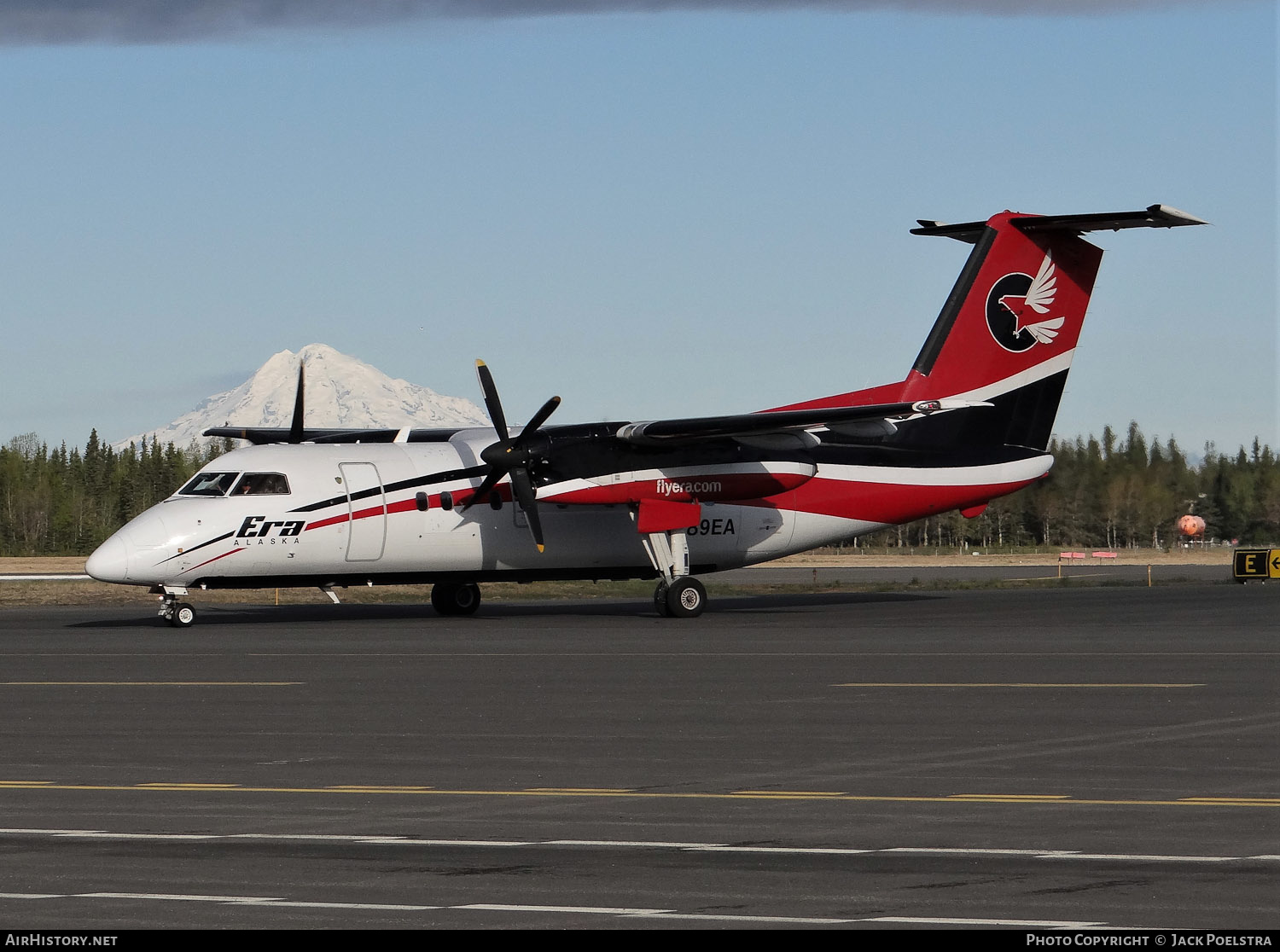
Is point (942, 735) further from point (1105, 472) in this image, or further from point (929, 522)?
point (929, 522)

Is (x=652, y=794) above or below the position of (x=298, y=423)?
below

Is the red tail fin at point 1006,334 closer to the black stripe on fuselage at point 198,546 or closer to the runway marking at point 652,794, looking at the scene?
the black stripe on fuselage at point 198,546

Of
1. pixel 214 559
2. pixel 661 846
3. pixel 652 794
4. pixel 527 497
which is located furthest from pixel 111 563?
pixel 661 846

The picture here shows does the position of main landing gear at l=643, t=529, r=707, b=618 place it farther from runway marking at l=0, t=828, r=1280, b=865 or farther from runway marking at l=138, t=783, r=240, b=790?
runway marking at l=0, t=828, r=1280, b=865

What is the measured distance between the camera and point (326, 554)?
31.1 metres

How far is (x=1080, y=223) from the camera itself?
3488 cm

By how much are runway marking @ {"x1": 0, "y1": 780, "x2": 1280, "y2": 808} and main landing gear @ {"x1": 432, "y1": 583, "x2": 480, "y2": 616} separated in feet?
75.5

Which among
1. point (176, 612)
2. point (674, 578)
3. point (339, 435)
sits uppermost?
point (339, 435)

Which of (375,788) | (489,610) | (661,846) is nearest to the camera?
(661,846)

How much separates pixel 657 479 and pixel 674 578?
7.09 feet

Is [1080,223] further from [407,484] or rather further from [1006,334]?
[407,484]

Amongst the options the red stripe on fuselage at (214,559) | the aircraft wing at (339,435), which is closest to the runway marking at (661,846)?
the red stripe on fuselage at (214,559)

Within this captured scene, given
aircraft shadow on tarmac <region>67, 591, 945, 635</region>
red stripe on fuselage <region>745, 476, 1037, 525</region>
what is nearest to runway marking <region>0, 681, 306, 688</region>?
aircraft shadow on tarmac <region>67, 591, 945, 635</region>

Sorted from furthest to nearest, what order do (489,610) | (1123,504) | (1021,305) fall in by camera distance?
(1123,504), (489,610), (1021,305)
